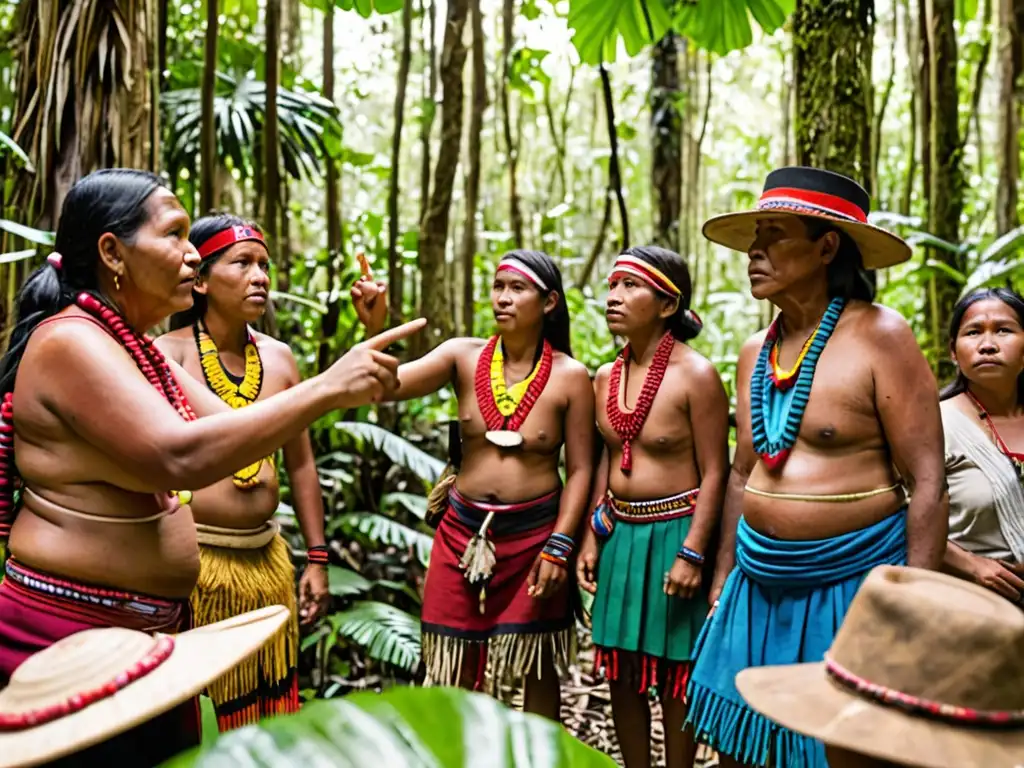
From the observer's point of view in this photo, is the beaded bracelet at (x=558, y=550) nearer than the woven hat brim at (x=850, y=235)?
No

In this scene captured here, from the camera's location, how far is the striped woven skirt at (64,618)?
1710 millimetres

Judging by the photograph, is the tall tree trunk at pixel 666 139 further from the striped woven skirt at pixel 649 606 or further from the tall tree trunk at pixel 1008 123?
the striped woven skirt at pixel 649 606

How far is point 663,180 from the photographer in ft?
24.2

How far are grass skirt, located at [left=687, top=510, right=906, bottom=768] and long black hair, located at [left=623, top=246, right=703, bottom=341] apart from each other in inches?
34.5

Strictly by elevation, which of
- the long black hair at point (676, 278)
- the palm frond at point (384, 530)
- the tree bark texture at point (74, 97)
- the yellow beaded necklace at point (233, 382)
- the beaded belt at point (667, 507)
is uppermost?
the tree bark texture at point (74, 97)

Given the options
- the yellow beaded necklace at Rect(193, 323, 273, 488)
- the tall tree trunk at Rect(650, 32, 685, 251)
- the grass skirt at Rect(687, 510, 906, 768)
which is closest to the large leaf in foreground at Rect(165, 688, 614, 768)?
the grass skirt at Rect(687, 510, 906, 768)

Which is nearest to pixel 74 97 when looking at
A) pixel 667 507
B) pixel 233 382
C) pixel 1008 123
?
pixel 233 382

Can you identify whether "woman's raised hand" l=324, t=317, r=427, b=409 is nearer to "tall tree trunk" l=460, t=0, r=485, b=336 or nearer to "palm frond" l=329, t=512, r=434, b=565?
"palm frond" l=329, t=512, r=434, b=565

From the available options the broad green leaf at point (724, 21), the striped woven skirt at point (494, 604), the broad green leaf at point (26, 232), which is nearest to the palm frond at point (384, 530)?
the striped woven skirt at point (494, 604)

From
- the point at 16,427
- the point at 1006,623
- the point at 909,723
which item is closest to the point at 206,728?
the point at 16,427

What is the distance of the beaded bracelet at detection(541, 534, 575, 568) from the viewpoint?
10.6 ft

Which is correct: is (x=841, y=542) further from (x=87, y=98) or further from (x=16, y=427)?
(x=87, y=98)

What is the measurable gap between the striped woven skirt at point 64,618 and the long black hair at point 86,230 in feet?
1.39

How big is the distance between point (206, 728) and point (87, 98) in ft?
8.21
